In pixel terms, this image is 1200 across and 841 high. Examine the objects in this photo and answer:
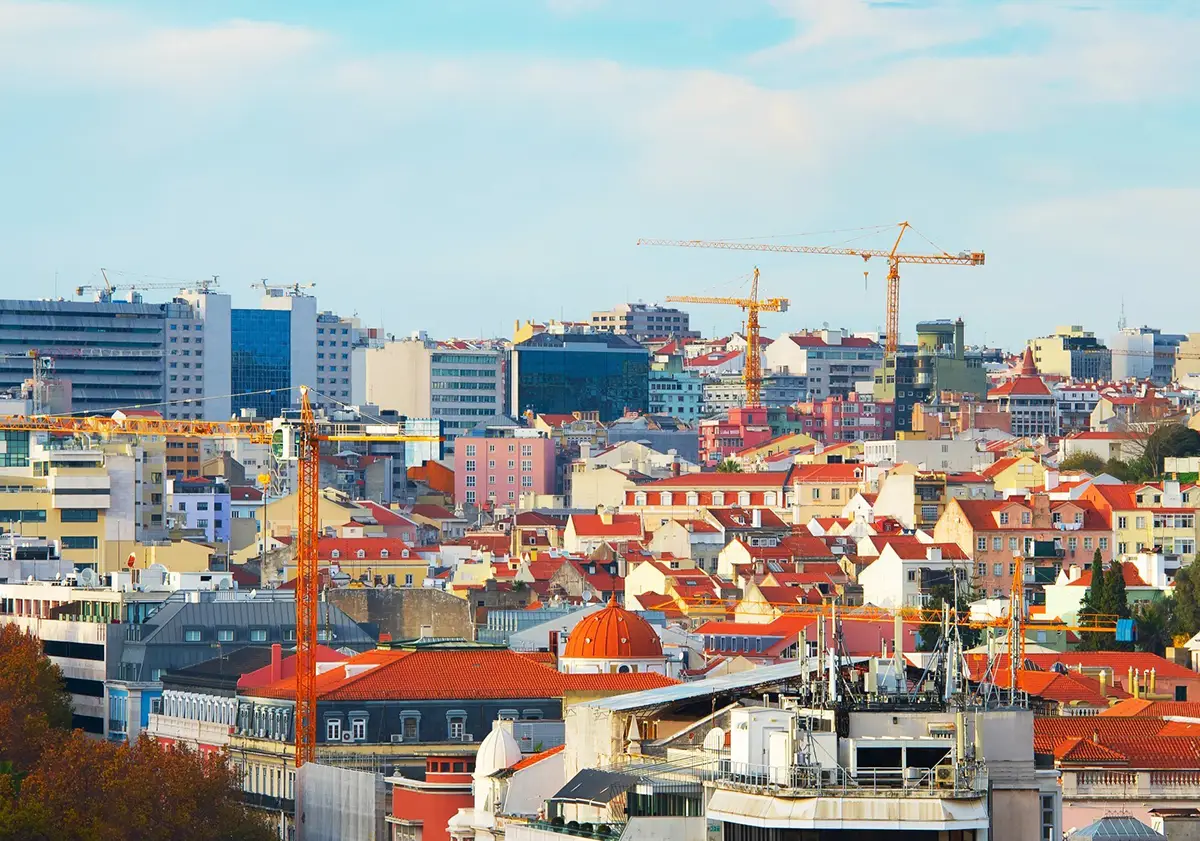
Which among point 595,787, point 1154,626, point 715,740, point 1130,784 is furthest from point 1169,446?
point 715,740

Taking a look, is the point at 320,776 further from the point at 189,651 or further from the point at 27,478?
the point at 27,478

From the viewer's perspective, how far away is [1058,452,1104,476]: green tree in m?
192

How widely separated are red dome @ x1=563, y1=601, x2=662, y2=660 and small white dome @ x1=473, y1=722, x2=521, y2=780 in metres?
25.7

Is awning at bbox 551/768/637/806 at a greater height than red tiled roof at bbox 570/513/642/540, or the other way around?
awning at bbox 551/768/637/806

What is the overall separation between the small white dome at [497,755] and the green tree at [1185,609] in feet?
205

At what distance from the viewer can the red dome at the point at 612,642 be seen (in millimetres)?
93750

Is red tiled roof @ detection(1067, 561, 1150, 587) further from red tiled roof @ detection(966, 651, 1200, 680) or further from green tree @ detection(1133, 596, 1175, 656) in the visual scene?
red tiled roof @ detection(966, 651, 1200, 680)

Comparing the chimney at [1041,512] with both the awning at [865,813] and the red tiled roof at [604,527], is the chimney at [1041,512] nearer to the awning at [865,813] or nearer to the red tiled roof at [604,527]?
the red tiled roof at [604,527]

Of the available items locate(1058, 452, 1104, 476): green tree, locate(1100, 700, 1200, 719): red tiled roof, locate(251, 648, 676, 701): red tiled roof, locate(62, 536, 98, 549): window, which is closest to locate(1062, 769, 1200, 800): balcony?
locate(1100, 700, 1200, 719): red tiled roof

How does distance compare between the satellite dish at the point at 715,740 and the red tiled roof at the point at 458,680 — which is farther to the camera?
the red tiled roof at the point at 458,680

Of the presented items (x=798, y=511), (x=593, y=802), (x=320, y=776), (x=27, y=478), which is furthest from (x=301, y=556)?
(x=798, y=511)

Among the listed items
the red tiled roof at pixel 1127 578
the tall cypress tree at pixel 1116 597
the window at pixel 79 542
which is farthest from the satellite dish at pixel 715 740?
the window at pixel 79 542

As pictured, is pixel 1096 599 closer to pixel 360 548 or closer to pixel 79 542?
pixel 360 548

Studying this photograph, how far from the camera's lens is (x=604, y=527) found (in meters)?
186
